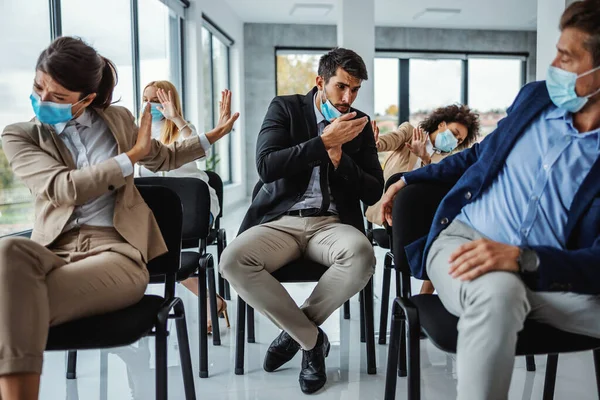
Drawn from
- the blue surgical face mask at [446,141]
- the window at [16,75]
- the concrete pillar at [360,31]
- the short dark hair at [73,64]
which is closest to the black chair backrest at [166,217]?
the short dark hair at [73,64]

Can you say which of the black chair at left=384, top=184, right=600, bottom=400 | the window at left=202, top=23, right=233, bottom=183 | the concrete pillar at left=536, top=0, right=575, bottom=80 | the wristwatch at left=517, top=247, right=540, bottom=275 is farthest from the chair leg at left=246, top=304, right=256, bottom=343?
the window at left=202, top=23, right=233, bottom=183

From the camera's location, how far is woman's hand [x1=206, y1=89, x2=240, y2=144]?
6.48 feet

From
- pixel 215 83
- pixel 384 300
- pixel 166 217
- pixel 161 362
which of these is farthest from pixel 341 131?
pixel 215 83

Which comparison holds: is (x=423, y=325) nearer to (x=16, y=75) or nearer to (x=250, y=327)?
(x=250, y=327)

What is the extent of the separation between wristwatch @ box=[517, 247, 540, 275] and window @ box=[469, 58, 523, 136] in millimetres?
9612

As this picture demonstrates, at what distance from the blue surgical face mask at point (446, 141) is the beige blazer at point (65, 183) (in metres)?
2.05

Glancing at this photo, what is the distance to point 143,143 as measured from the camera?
5.06ft

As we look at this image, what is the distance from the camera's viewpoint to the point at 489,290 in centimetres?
115

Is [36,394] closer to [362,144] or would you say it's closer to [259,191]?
[259,191]

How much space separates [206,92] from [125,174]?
20.6ft

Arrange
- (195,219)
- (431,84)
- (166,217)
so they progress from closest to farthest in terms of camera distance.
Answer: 1. (166,217)
2. (195,219)
3. (431,84)

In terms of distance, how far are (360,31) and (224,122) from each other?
10.9 ft

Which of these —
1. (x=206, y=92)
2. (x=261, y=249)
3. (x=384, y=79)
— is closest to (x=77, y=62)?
(x=261, y=249)

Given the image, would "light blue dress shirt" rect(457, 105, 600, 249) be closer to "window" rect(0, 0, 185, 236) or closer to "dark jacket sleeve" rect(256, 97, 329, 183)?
"dark jacket sleeve" rect(256, 97, 329, 183)
